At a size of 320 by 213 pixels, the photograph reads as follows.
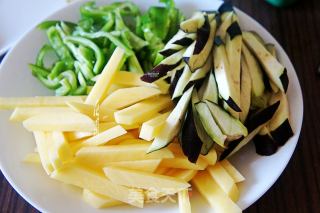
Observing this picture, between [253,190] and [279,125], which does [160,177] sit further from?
[279,125]

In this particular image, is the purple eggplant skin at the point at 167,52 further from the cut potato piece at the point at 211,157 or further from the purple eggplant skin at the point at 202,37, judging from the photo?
the cut potato piece at the point at 211,157

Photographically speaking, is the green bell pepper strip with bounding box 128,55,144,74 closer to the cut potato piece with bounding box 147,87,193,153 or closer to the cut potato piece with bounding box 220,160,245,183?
the cut potato piece with bounding box 147,87,193,153

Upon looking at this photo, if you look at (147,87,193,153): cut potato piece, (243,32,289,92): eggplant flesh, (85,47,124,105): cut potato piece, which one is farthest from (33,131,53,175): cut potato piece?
(243,32,289,92): eggplant flesh

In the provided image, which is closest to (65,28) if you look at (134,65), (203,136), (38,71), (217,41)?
(38,71)

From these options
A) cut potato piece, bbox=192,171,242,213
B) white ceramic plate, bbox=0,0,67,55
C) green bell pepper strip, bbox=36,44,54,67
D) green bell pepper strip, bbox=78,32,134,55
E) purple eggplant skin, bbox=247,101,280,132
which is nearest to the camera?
cut potato piece, bbox=192,171,242,213

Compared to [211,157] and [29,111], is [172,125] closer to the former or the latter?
[211,157]

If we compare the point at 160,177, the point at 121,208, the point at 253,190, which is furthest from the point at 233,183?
the point at 121,208
